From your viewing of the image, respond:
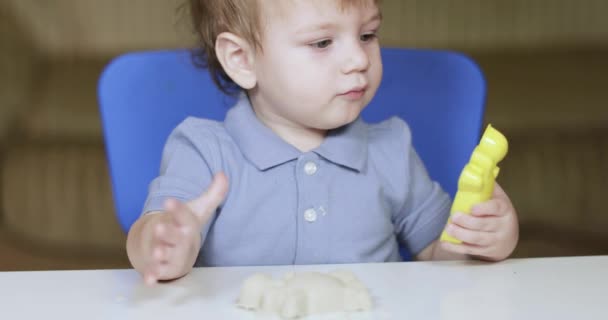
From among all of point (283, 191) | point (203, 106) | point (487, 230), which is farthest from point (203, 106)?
point (487, 230)

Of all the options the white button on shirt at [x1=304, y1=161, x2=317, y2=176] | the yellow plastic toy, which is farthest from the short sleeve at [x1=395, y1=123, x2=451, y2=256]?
the yellow plastic toy

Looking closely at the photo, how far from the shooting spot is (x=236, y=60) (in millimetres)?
1128

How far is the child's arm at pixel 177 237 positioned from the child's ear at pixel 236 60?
287 mm

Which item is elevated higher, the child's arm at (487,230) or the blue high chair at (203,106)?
the blue high chair at (203,106)

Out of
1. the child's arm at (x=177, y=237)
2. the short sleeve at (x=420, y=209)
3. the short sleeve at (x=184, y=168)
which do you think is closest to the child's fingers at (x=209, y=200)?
the child's arm at (x=177, y=237)

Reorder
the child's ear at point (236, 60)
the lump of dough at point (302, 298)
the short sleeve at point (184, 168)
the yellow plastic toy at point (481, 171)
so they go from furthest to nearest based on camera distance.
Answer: the child's ear at point (236, 60) → the short sleeve at point (184, 168) → the yellow plastic toy at point (481, 171) → the lump of dough at point (302, 298)

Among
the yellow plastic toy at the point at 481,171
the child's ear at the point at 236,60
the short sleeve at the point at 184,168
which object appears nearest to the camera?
the yellow plastic toy at the point at 481,171

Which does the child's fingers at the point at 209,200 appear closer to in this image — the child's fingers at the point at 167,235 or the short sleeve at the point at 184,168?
the child's fingers at the point at 167,235

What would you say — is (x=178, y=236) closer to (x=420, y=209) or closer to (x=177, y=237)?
(x=177, y=237)

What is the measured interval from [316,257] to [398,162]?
0.56 ft

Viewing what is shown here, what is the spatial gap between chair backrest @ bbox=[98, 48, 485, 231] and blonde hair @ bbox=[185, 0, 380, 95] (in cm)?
5

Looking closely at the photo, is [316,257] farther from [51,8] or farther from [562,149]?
[51,8]

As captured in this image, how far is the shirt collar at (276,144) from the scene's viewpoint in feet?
3.51

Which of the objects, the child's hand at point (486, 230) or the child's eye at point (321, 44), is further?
the child's eye at point (321, 44)
